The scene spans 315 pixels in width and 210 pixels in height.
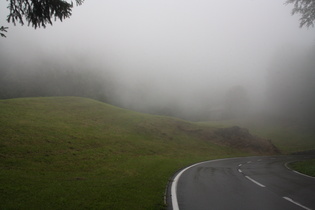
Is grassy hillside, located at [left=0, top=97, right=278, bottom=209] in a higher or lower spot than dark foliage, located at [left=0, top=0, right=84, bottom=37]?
lower

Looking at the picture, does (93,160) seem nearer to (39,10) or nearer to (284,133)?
(39,10)

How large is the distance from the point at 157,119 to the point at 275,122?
2568 inches

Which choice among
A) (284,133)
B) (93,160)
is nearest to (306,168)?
(93,160)

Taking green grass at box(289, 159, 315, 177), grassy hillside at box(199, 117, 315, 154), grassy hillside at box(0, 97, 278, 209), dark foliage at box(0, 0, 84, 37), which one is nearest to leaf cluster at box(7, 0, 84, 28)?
dark foliage at box(0, 0, 84, 37)

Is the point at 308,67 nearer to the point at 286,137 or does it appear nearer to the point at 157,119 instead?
the point at 286,137

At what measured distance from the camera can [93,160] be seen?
61.4 feet

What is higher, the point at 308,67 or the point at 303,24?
the point at 308,67

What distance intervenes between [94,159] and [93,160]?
41 cm

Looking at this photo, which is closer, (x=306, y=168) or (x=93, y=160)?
(x=306, y=168)

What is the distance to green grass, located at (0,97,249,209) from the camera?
7793 millimetres

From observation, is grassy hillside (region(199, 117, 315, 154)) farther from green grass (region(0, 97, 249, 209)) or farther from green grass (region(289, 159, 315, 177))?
green grass (region(289, 159, 315, 177))

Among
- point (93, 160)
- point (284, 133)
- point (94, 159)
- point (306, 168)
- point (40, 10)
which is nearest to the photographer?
point (40, 10)

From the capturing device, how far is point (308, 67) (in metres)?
85.8

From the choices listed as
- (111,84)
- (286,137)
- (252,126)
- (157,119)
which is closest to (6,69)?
(111,84)
